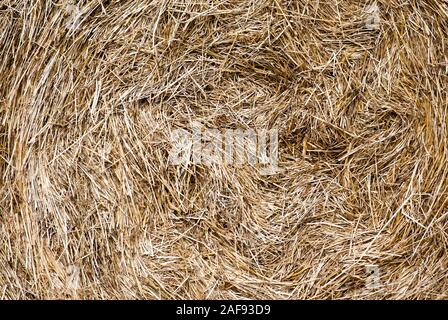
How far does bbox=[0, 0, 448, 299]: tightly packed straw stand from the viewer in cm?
210

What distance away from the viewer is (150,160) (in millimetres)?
2160

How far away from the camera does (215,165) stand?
2168mm

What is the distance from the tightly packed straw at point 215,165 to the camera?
82.5 inches

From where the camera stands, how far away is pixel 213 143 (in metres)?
2.18

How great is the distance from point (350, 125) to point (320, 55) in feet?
0.80

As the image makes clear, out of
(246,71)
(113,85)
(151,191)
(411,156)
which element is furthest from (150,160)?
(411,156)

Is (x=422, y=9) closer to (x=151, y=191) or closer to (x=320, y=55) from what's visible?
(x=320, y=55)

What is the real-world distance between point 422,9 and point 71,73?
44.1 inches
